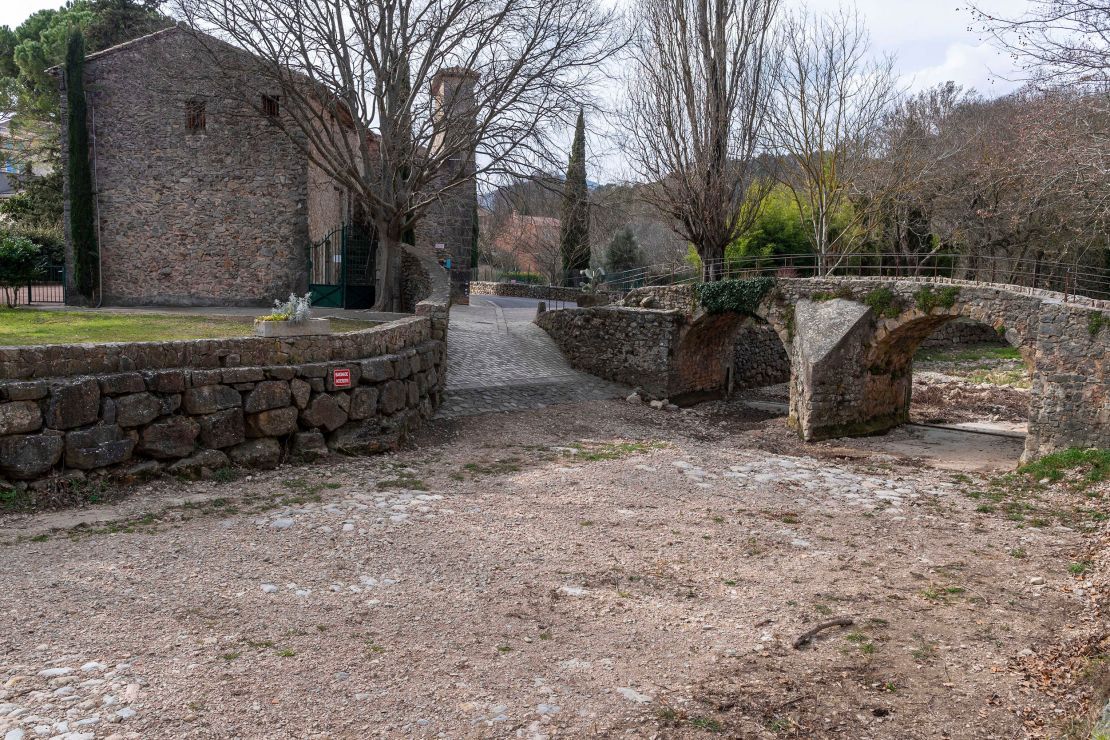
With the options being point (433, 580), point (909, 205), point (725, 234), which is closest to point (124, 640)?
point (433, 580)

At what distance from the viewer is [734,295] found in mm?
18172

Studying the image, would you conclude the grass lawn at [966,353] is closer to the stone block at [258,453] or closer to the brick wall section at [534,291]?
the brick wall section at [534,291]

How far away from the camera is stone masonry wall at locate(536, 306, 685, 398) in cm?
1948

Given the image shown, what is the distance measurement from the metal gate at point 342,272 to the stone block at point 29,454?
38.6 ft

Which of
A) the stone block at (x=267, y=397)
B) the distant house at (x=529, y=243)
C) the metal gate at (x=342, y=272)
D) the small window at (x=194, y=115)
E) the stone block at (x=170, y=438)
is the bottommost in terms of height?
the stone block at (x=170, y=438)

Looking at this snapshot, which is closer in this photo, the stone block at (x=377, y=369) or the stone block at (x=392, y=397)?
the stone block at (x=377, y=369)

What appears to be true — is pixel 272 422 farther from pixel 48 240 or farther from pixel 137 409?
pixel 48 240

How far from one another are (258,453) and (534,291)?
82.9ft

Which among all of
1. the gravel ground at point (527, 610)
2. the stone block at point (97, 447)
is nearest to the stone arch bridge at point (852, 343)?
the gravel ground at point (527, 610)

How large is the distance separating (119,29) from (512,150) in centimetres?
1718

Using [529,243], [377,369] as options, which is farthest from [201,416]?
[529,243]

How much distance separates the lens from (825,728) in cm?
438

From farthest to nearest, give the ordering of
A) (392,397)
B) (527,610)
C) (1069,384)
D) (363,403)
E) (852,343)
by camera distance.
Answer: (852,343), (1069,384), (392,397), (363,403), (527,610)

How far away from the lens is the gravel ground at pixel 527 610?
14.5 feet
